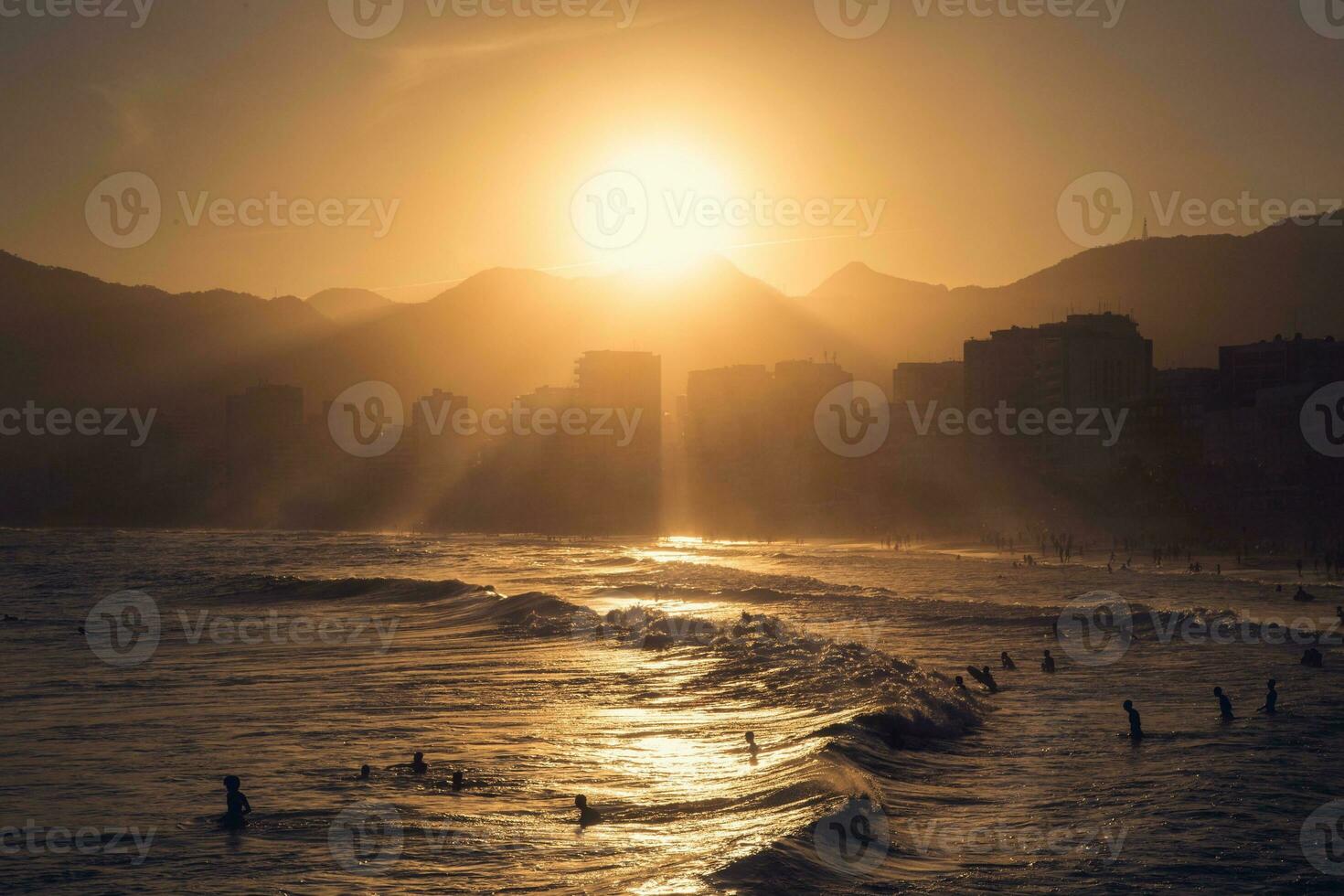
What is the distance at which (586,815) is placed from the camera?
1877 centimetres

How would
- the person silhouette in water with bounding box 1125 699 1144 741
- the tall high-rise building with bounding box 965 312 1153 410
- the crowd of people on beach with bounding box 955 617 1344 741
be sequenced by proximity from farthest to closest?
the tall high-rise building with bounding box 965 312 1153 410 < the crowd of people on beach with bounding box 955 617 1344 741 < the person silhouette in water with bounding box 1125 699 1144 741

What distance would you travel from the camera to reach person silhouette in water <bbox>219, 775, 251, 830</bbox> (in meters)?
18.7

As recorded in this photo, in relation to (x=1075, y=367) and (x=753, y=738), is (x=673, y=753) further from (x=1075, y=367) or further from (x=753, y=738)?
(x=1075, y=367)

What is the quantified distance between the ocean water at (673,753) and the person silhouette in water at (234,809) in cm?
27

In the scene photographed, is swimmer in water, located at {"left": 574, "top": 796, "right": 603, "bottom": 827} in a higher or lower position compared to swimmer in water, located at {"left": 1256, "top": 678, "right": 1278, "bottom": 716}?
lower

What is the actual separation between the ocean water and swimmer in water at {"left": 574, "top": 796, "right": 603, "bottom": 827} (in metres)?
0.28

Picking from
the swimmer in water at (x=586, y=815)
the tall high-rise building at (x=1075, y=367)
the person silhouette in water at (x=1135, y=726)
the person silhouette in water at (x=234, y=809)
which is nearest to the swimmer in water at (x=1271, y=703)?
the person silhouette in water at (x=1135, y=726)

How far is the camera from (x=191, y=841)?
1798cm

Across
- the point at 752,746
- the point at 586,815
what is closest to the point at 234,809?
the point at 586,815

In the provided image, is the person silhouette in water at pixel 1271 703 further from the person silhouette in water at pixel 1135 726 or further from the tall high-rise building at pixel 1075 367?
the tall high-rise building at pixel 1075 367

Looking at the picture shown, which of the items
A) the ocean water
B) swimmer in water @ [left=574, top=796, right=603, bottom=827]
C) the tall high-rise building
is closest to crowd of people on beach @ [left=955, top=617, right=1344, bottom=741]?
the ocean water

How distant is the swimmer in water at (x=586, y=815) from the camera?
1867 centimetres

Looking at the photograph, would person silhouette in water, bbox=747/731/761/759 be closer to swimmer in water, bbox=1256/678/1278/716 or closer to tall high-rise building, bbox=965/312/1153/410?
swimmer in water, bbox=1256/678/1278/716

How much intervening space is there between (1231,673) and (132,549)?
367 feet
